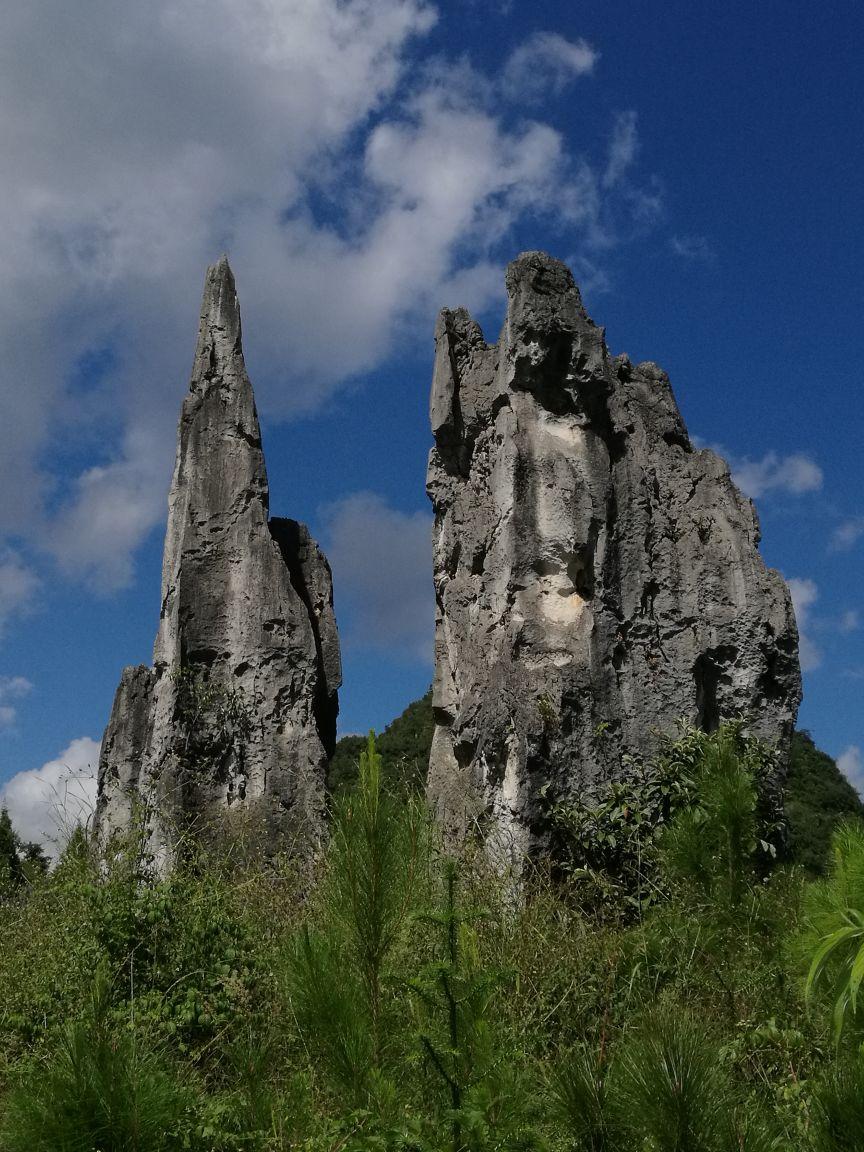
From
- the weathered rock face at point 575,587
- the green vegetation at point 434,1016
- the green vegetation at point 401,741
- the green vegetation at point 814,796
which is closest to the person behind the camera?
the green vegetation at point 434,1016

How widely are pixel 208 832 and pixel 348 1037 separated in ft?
36.2

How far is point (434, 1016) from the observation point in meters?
3.29

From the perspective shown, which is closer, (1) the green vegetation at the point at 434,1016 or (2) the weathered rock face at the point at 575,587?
(1) the green vegetation at the point at 434,1016

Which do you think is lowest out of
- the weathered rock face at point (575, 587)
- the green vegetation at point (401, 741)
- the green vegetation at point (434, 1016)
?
the green vegetation at point (434, 1016)

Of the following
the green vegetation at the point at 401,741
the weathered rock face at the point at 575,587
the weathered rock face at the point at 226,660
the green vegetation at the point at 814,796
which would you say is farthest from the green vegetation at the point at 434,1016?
the green vegetation at the point at 814,796

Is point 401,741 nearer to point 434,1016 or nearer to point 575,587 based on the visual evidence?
point 575,587

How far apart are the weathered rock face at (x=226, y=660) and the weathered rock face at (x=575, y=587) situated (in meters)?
2.59

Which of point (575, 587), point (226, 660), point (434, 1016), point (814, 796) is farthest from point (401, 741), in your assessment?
point (434, 1016)

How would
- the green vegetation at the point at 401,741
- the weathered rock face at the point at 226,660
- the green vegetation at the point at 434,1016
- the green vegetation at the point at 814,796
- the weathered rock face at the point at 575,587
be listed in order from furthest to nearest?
the green vegetation at the point at 401,741, the green vegetation at the point at 814,796, the weathered rock face at the point at 226,660, the weathered rock face at the point at 575,587, the green vegetation at the point at 434,1016

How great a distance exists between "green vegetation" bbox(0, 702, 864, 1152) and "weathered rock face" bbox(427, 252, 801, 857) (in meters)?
3.65

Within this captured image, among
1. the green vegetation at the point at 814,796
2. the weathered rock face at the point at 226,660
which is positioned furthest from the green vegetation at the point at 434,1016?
the green vegetation at the point at 814,796

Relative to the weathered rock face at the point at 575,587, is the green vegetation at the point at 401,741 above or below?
above

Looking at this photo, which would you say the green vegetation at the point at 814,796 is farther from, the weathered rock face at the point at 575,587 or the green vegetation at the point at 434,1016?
the green vegetation at the point at 434,1016

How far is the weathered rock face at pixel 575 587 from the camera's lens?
1085cm
